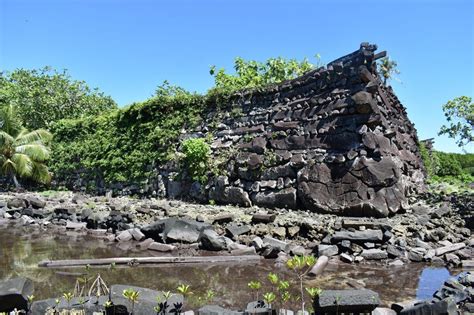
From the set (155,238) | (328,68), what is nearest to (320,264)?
(155,238)

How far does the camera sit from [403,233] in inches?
324

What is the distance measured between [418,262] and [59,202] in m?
12.0

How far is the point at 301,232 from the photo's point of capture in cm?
859

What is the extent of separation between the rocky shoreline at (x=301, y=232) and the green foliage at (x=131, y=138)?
3.69 m

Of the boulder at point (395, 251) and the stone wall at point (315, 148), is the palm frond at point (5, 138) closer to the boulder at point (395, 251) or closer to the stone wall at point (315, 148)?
the stone wall at point (315, 148)

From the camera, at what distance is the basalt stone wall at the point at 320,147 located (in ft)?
32.1

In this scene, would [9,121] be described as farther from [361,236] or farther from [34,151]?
[361,236]

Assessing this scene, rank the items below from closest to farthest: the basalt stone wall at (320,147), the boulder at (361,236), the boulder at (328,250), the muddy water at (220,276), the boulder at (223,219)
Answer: the muddy water at (220,276) → the boulder at (328,250) → the boulder at (361,236) → the boulder at (223,219) → the basalt stone wall at (320,147)

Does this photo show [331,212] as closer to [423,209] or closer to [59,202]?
[423,209]

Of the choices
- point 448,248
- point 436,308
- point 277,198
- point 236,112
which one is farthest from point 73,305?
point 236,112

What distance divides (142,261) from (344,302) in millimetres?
4401

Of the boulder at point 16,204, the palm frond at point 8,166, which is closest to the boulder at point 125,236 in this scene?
the boulder at point 16,204

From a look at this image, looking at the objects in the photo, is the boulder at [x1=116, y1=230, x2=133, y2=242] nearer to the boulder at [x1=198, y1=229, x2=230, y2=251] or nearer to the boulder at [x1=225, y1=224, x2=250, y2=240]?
the boulder at [x1=198, y1=229, x2=230, y2=251]

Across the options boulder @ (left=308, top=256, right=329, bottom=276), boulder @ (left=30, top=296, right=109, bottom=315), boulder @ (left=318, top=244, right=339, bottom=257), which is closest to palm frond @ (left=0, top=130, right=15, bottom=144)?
boulder @ (left=318, top=244, right=339, bottom=257)
